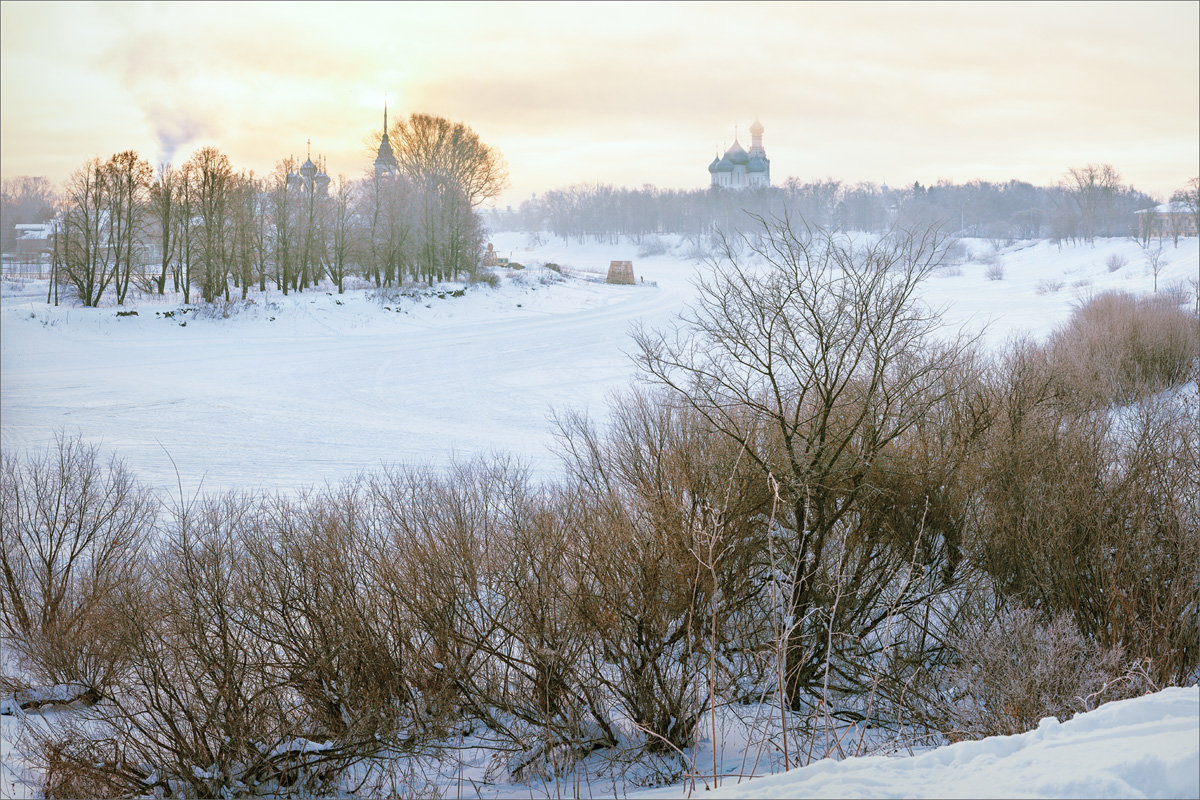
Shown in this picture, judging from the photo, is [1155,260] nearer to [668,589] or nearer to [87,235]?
[668,589]

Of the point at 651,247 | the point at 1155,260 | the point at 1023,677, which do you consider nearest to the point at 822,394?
the point at 1023,677

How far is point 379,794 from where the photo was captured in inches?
582

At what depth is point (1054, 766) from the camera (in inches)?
138

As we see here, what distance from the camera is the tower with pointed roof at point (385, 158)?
57156 millimetres

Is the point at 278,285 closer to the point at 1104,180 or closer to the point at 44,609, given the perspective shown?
the point at 44,609

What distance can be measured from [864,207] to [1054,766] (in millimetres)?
75430

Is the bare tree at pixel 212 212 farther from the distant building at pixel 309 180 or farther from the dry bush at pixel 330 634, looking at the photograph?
the dry bush at pixel 330 634

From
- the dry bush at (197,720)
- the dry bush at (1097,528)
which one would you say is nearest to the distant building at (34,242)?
the dry bush at (197,720)

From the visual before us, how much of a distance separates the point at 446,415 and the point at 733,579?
17.9 meters

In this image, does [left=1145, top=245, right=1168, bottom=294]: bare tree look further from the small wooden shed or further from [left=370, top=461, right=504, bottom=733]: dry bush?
[left=370, top=461, right=504, bottom=733]: dry bush

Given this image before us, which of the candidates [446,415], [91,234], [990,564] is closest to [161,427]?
[446,415]

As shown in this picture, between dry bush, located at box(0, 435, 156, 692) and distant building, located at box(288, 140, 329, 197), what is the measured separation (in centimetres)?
2897

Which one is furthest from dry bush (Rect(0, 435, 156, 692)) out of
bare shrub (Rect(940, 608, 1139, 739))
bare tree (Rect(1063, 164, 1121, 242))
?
bare tree (Rect(1063, 164, 1121, 242))

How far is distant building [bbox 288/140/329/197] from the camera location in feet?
161
